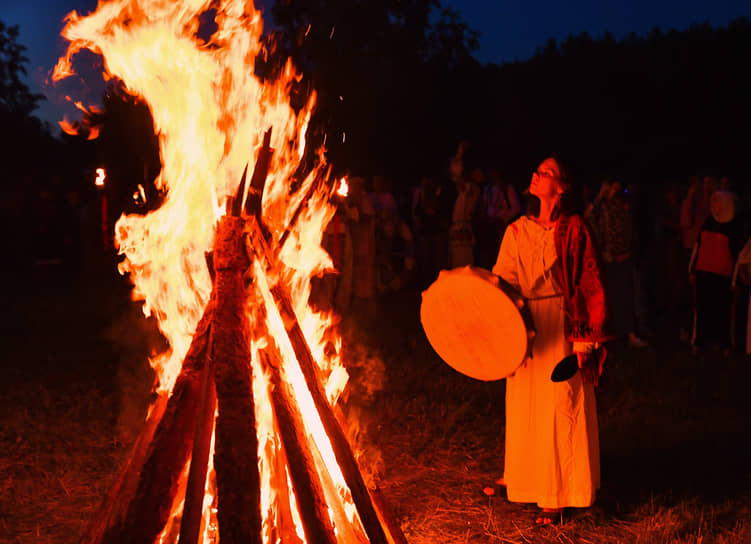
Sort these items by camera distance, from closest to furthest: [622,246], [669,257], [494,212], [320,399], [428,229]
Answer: [320,399] → [622,246] → [494,212] → [669,257] → [428,229]

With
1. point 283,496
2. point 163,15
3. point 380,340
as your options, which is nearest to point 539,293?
point 283,496

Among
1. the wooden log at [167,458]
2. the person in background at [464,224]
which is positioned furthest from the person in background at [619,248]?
the wooden log at [167,458]

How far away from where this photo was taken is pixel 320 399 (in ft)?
11.9

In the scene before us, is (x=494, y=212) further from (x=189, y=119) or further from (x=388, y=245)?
(x=189, y=119)

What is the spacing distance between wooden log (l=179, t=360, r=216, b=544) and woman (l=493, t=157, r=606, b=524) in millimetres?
2117

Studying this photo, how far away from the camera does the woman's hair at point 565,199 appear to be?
4.76m

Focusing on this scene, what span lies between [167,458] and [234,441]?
44 cm

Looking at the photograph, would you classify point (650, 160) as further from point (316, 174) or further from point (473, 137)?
point (316, 174)

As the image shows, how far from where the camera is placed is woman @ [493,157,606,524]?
4625mm

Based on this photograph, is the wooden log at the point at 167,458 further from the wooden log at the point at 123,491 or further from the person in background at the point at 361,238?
the person in background at the point at 361,238

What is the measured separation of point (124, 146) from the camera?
1981 cm

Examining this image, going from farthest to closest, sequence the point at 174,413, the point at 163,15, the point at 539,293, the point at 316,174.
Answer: the point at 539,293
the point at 316,174
the point at 163,15
the point at 174,413

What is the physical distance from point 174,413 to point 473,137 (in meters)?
34.9

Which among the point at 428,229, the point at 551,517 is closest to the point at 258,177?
the point at 551,517
